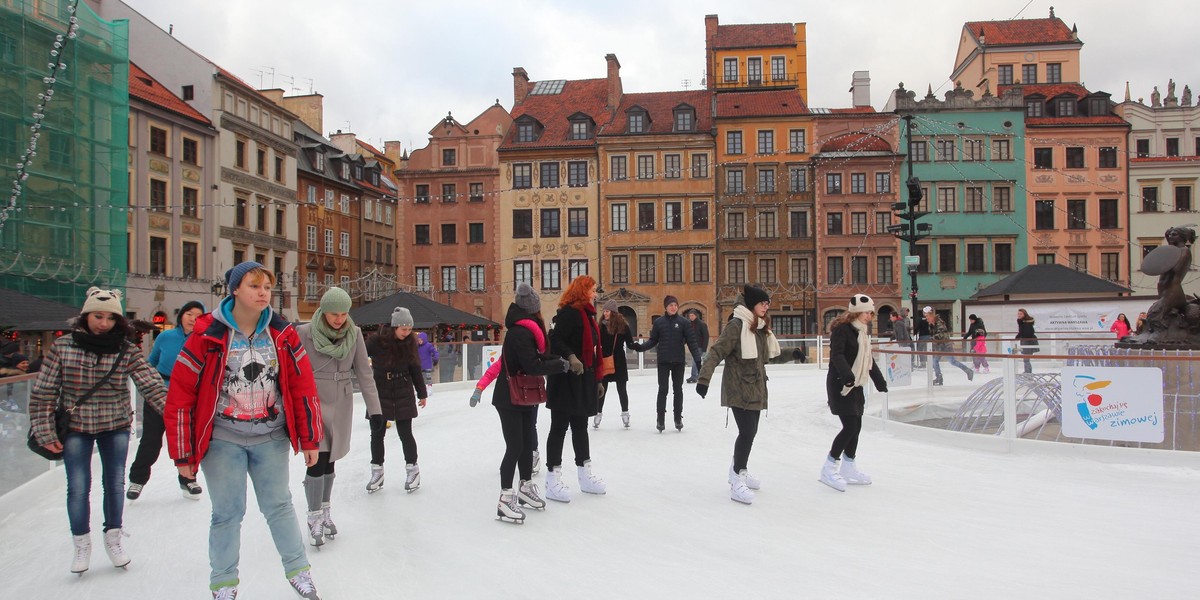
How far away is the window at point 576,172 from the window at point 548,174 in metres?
0.65

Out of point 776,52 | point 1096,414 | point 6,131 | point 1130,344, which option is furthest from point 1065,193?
point 6,131

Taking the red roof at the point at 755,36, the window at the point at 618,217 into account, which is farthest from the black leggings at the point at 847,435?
the red roof at the point at 755,36

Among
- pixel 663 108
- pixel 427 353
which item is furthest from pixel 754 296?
pixel 663 108

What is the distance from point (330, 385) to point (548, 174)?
42.3 meters

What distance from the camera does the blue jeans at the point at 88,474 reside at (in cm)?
545

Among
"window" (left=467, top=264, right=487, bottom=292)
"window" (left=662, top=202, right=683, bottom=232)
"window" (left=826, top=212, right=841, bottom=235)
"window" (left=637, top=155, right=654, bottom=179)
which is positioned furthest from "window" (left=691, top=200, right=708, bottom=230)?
"window" (left=467, top=264, right=487, bottom=292)

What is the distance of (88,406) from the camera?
549 centimetres

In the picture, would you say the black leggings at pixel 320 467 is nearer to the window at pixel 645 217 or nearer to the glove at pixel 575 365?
the glove at pixel 575 365

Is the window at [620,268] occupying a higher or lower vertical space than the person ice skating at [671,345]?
higher

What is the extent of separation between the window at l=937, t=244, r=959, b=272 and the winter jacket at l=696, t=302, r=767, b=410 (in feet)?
138

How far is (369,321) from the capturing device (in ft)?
75.8

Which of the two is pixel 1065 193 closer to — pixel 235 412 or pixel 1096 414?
pixel 1096 414

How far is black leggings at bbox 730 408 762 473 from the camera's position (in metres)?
7.23

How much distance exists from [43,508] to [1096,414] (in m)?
10.5
